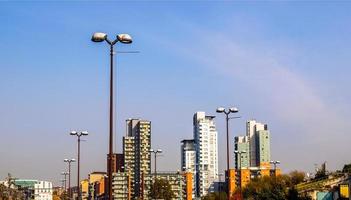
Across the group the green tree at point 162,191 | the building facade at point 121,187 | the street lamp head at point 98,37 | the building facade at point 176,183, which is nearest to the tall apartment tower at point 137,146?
the building facade at point 176,183

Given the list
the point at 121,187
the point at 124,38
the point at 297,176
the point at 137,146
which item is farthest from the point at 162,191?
the point at 137,146

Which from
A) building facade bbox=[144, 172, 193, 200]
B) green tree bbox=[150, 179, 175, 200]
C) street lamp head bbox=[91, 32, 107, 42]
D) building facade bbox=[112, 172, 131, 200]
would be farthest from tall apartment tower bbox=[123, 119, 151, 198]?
street lamp head bbox=[91, 32, 107, 42]

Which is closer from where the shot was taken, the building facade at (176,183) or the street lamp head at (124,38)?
the street lamp head at (124,38)

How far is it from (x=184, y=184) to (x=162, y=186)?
55778 mm

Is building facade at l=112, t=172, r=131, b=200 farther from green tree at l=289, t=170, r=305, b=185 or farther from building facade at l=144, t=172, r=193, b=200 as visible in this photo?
green tree at l=289, t=170, r=305, b=185

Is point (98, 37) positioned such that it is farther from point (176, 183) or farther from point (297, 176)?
point (176, 183)

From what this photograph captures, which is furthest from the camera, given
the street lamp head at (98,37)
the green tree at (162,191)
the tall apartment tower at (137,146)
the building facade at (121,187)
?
the tall apartment tower at (137,146)

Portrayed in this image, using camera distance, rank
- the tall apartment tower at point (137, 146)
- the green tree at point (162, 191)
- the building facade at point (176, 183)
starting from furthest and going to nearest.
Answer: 1. the tall apartment tower at point (137, 146)
2. the building facade at point (176, 183)
3. the green tree at point (162, 191)

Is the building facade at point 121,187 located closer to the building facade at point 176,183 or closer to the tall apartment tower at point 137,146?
the building facade at point 176,183

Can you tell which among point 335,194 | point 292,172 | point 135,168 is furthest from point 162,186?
point 135,168

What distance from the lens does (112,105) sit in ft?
93.6

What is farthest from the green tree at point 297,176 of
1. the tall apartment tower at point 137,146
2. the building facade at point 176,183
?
the tall apartment tower at point 137,146

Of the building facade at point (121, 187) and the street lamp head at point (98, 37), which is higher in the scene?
the street lamp head at point (98, 37)

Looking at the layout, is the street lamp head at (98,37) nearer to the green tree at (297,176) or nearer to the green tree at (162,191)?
the green tree at (162,191)
